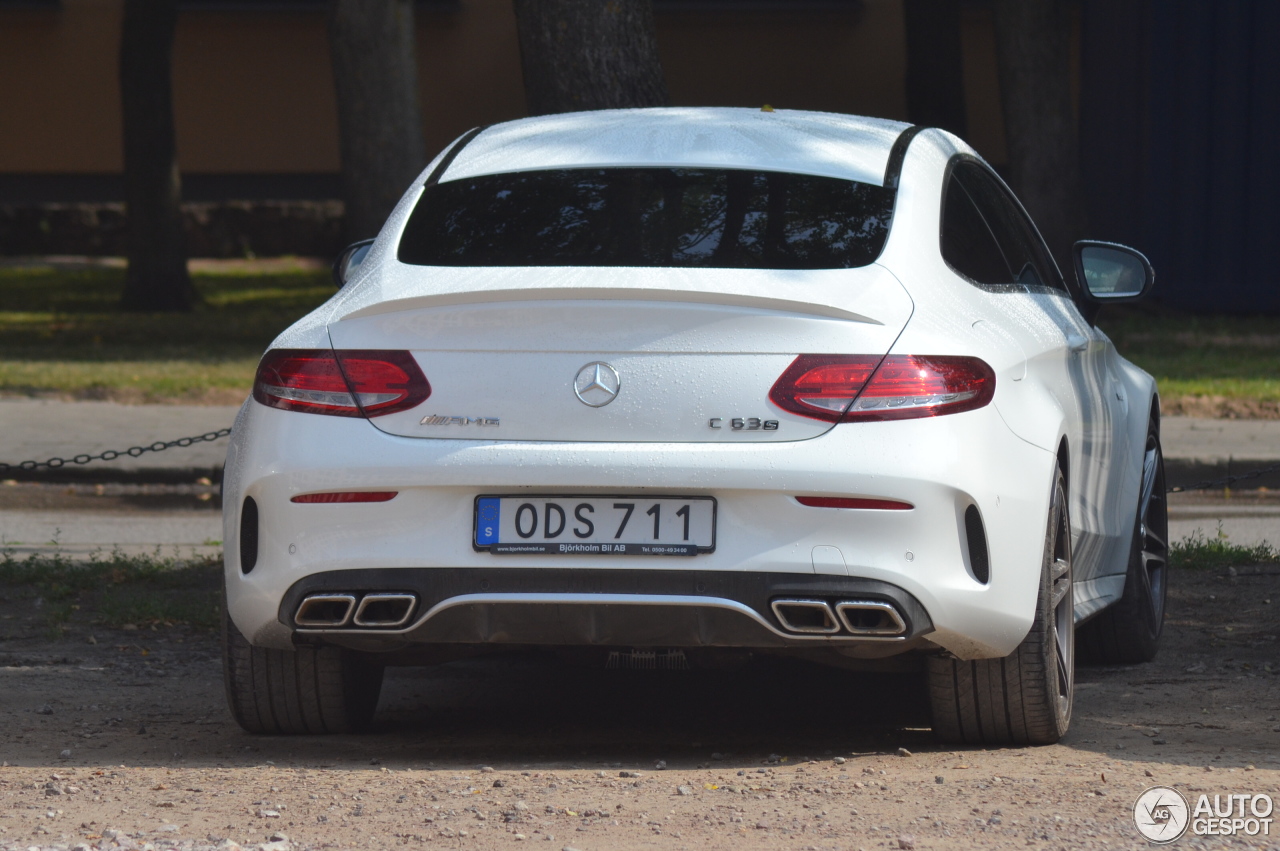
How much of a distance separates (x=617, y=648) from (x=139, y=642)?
8.35 feet

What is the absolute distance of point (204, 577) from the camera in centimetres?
716

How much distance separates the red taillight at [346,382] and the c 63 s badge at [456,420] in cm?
5

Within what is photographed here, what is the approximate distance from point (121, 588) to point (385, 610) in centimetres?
320

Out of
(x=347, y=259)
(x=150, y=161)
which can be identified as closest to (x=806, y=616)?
(x=347, y=259)

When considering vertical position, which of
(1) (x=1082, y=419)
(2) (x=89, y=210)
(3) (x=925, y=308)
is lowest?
(2) (x=89, y=210)

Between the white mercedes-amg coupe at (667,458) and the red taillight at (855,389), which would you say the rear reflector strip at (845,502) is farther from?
the red taillight at (855,389)

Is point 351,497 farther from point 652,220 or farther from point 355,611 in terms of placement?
point 652,220

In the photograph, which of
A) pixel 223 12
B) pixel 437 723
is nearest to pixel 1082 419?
pixel 437 723

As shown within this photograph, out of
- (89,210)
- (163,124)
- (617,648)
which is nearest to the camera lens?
(617,648)

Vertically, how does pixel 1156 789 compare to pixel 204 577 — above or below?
above

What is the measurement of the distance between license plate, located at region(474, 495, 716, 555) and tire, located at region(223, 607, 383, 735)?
744 millimetres

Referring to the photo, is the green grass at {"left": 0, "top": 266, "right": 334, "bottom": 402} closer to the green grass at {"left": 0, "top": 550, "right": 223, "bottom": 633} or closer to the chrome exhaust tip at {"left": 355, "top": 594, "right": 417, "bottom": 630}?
the green grass at {"left": 0, "top": 550, "right": 223, "bottom": 633}

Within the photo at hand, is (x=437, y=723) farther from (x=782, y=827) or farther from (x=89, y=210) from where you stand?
(x=89, y=210)

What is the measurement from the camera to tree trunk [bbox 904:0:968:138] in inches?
738
